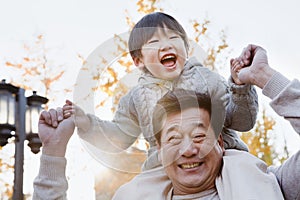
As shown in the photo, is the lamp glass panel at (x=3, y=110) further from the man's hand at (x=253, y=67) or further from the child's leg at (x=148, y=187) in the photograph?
the man's hand at (x=253, y=67)

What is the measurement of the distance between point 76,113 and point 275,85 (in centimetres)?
60

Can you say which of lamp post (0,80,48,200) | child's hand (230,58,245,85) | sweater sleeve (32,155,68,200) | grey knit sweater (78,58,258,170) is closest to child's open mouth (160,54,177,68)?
grey knit sweater (78,58,258,170)

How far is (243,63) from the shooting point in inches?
58.1

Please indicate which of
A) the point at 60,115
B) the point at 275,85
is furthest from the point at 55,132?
the point at 275,85

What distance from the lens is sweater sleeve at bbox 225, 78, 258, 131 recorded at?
1487 mm

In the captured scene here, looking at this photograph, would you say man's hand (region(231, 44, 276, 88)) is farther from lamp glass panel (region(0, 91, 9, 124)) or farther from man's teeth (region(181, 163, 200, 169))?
lamp glass panel (region(0, 91, 9, 124))

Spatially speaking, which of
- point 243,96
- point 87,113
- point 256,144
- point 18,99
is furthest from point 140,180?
point 256,144

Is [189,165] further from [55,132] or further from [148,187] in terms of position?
[55,132]

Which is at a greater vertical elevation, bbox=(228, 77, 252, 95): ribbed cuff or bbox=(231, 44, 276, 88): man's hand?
bbox=(231, 44, 276, 88): man's hand

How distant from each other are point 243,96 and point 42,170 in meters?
0.64

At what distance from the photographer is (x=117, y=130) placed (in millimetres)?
1598

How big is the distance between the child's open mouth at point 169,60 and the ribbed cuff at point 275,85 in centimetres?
27

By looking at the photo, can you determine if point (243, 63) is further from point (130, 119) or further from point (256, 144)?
point (256, 144)

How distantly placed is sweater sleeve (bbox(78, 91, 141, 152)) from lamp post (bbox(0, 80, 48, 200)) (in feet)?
Answer: 7.82
